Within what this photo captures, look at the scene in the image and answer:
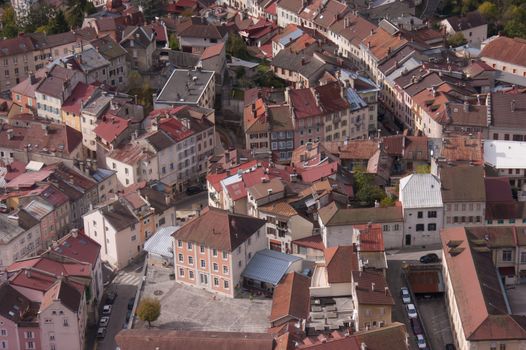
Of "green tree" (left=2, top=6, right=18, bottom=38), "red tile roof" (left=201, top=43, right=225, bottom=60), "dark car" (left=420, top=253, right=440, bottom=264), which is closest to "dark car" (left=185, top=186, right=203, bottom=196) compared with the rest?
"red tile roof" (left=201, top=43, right=225, bottom=60)

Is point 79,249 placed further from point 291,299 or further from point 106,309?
point 291,299

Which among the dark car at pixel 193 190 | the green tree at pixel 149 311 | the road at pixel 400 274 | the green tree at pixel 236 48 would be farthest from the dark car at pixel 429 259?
the green tree at pixel 236 48

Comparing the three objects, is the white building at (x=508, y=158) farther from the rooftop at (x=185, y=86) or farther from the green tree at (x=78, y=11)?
the green tree at (x=78, y=11)

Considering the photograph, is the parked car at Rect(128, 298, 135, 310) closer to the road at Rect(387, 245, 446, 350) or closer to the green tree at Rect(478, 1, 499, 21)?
the road at Rect(387, 245, 446, 350)

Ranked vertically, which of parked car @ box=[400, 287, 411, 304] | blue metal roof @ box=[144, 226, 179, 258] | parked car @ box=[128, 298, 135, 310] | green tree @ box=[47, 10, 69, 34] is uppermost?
green tree @ box=[47, 10, 69, 34]

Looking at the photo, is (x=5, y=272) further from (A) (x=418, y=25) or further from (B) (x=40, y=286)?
(A) (x=418, y=25)

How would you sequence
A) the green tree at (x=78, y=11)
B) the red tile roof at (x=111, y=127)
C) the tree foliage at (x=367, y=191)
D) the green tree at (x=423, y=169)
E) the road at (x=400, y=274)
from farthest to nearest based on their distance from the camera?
the green tree at (x=78, y=11)
the red tile roof at (x=111, y=127)
the green tree at (x=423, y=169)
the tree foliage at (x=367, y=191)
the road at (x=400, y=274)

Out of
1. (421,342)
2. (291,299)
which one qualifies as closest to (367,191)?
(291,299)
